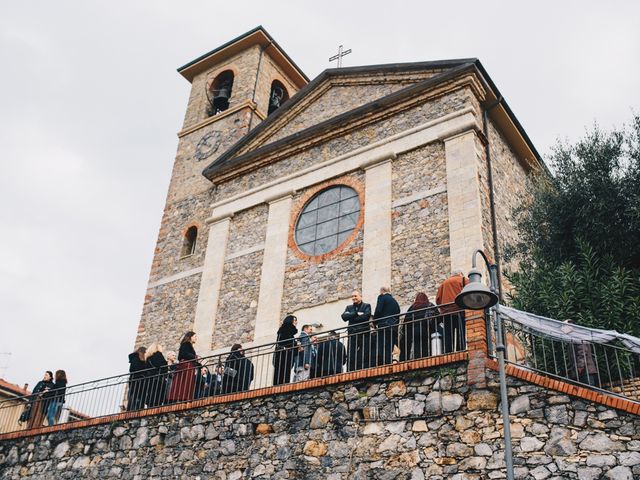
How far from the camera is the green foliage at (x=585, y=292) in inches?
391

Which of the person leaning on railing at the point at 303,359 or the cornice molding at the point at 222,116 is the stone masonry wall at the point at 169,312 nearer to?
the cornice molding at the point at 222,116

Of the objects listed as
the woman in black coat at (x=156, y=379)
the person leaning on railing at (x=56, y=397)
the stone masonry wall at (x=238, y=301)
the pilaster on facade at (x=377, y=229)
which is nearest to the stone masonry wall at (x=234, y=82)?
the stone masonry wall at (x=238, y=301)

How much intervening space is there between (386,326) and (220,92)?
13869 millimetres

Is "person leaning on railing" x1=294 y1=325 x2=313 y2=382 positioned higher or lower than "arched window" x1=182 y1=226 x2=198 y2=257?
lower

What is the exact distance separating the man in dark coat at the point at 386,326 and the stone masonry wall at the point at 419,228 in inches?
102

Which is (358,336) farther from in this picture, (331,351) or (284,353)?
(284,353)

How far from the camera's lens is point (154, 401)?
437 inches

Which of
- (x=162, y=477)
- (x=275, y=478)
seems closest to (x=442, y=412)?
(x=275, y=478)

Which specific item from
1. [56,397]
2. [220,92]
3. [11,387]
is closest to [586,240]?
[56,397]

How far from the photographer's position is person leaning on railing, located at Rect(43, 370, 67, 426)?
12391mm

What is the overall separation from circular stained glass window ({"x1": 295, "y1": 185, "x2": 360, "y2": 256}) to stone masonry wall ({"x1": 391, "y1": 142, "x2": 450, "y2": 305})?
46.9 inches

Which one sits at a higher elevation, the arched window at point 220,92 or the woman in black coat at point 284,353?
the arched window at point 220,92

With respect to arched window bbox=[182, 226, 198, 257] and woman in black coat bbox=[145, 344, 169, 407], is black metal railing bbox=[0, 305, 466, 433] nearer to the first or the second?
woman in black coat bbox=[145, 344, 169, 407]

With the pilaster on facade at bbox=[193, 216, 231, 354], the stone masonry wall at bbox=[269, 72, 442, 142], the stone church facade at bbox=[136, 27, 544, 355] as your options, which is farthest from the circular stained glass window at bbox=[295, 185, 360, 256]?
the stone masonry wall at bbox=[269, 72, 442, 142]
